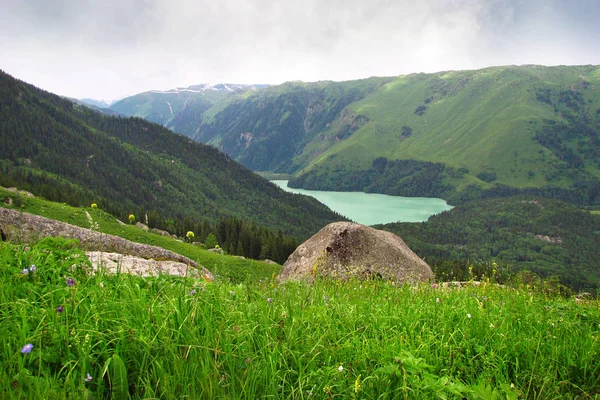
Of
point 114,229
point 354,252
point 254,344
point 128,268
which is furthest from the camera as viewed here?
point 114,229

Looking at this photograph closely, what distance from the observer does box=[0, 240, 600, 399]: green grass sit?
335cm

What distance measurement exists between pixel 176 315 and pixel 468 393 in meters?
3.27

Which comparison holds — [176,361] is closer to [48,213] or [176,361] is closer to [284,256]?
[48,213]

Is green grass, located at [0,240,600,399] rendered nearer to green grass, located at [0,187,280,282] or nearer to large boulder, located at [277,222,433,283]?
large boulder, located at [277,222,433,283]

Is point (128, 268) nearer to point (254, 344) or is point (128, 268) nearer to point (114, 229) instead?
point (254, 344)

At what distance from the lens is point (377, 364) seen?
12.8 ft

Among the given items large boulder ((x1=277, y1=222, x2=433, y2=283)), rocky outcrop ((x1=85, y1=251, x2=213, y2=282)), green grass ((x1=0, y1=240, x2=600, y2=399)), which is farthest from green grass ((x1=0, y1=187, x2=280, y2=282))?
green grass ((x1=0, y1=240, x2=600, y2=399))

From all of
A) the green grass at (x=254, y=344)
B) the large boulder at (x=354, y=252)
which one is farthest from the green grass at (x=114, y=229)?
the green grass at (x=254, y=344)

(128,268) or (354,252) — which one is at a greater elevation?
(128,268)

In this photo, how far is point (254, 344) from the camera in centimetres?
419

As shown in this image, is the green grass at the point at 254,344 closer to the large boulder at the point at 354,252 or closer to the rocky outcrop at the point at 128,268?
the rocky outcrop at the point at 128,268

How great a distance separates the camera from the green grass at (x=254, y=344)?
335 centimetres

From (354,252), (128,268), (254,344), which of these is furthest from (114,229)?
(254,344)

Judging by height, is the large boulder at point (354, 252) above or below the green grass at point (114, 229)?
above
